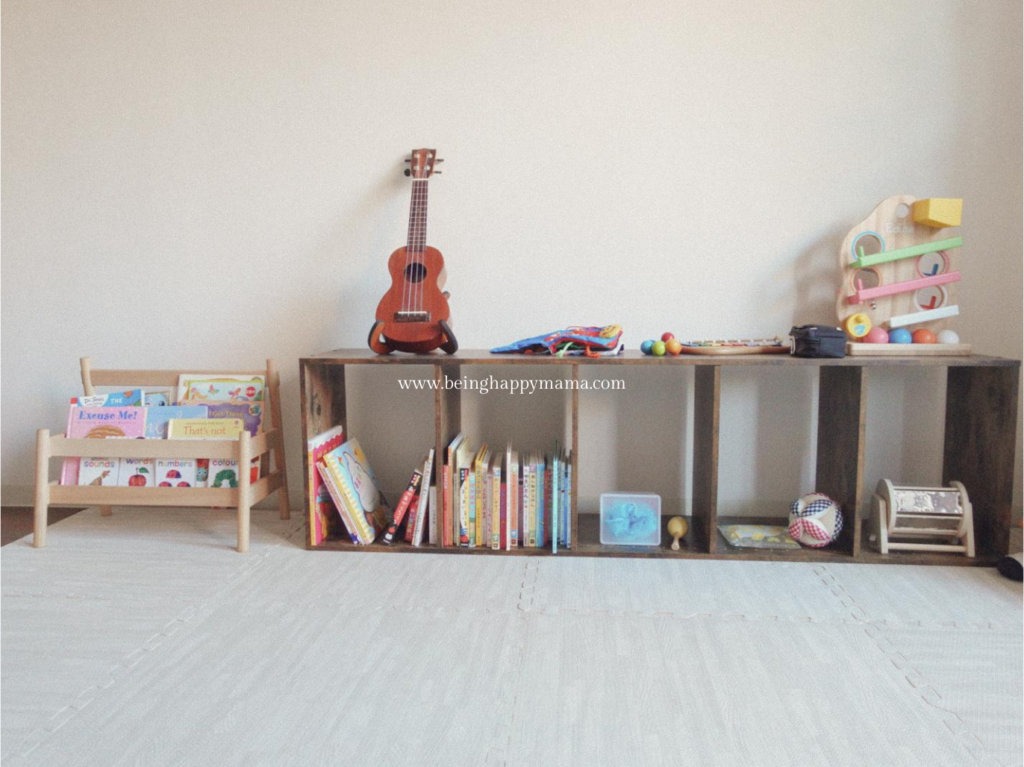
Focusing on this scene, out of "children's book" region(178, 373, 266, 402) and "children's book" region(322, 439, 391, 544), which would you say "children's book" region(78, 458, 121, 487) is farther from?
"children's book" region(322, 439, 391, 544)

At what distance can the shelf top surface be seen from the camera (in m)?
2.21

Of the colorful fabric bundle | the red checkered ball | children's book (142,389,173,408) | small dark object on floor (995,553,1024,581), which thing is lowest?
small dark object on floor (995,553,1024,581)

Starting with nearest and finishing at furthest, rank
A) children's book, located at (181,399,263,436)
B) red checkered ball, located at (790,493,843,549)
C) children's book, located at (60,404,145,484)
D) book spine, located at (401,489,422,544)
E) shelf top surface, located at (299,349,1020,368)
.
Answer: shelf top surface, located at (299,349,1020,368), red checkered ball, located at (790,493,843,549), book spine, located at (401,489,422,544), children's book, located at (60,404,145,484), children's book, located at (181,399,263,436)

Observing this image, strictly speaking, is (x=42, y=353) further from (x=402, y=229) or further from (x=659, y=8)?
(x=659, y=8)

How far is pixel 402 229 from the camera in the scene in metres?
2.71

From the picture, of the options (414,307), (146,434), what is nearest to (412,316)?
(414,307)

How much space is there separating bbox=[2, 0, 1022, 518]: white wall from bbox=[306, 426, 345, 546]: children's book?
356mm

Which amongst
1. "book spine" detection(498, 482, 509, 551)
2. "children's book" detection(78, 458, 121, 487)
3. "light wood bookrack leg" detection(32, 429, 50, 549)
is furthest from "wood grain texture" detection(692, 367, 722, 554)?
"light wood bookrack leg" detection(32, 429, 50, 549)

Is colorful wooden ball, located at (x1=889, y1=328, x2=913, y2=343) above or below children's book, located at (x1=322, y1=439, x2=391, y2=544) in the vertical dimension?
above

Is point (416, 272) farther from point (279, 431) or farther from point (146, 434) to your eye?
point (146, 434)

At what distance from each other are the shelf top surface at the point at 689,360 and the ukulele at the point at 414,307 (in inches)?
1.7

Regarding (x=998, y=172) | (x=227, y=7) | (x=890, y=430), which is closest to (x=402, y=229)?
(x=227, y=7)

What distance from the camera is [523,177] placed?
2.65 meters

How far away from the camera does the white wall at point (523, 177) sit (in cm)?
253
